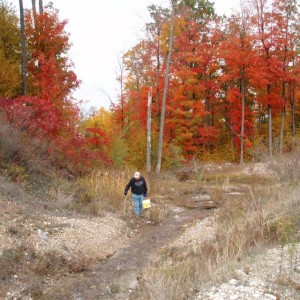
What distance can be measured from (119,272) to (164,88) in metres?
15.9

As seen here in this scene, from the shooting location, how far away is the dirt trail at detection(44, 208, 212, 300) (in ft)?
21.1

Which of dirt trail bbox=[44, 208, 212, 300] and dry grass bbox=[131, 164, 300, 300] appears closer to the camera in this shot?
dry grass bbox=[131, 164, 300, 300]

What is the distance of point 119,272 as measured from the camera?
293 inches

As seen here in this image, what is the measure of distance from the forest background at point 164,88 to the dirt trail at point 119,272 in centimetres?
526

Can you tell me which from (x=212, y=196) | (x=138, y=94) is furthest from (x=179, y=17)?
(x=212, y=196)

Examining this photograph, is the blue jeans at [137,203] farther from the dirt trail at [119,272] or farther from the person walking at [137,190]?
the dirt trail at [119,272]

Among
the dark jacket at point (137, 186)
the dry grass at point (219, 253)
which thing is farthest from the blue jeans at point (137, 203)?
the dry grass at point (219, 253)

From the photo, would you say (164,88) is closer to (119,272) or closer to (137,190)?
(137,190)

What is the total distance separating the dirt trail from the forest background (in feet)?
Answer: 17.3

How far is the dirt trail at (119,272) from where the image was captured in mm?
6441

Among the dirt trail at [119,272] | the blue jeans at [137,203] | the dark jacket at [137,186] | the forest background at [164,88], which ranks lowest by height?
the dirt trail at [119,272]

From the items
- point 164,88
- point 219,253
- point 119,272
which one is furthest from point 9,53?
point 219,253

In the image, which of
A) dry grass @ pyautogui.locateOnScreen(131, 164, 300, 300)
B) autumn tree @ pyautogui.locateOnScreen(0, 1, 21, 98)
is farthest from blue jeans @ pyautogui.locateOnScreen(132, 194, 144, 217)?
autumn tree @ pyautogui.locateOnScreen(0, 1, 21, 98)

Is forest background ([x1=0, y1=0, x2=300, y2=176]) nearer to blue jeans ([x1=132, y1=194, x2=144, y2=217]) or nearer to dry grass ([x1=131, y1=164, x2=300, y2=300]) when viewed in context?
blue jeans ([x1=132, y1=194, x2=144, y2=217])
